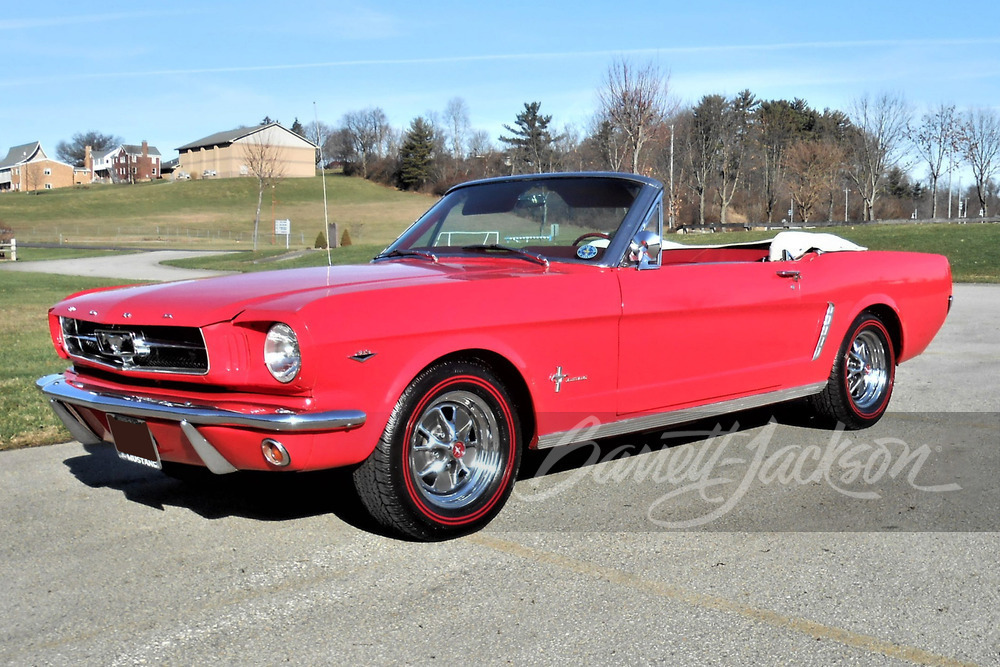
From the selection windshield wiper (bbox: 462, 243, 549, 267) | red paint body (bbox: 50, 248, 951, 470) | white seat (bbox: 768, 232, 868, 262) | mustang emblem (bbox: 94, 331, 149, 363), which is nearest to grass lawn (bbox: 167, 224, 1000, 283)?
white seat (bbox: 768, 232, 868, 262)

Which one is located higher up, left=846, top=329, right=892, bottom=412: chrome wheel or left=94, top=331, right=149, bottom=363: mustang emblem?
left=94, top=331, right=149, bottom=363: mustang emblem

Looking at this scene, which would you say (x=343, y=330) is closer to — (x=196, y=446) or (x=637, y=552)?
(x=196, y=446)

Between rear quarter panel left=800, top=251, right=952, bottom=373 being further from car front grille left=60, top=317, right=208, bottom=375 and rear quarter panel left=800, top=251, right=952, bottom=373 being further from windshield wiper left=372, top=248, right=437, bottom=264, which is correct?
car front grille left=60, top=317, right=208, bottom=375

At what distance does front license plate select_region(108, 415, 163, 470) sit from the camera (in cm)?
379

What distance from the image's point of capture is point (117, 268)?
104ft

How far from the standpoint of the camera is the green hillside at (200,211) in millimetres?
72500

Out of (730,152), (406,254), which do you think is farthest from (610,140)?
(730,152)

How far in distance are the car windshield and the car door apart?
0.37 meters

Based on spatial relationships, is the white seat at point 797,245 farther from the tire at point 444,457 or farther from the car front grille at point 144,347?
the car front grille at point 144,347

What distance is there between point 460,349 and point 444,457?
0.48m

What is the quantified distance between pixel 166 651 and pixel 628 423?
2400 millimetres

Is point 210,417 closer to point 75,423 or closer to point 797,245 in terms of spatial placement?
point 75,423

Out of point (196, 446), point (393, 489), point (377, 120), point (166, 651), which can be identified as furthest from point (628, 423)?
point (377, 120)

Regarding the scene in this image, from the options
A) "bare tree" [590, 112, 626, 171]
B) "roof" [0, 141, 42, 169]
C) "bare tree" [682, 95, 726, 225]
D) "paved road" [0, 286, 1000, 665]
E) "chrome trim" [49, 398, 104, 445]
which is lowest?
→ "paved road" [0, 286, 1000, 665]
